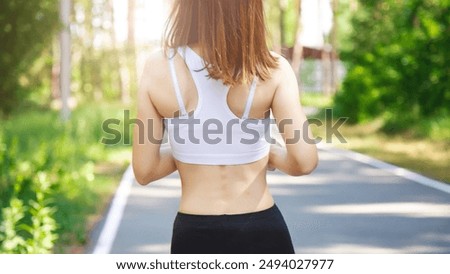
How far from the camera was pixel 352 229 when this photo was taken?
7379 mm

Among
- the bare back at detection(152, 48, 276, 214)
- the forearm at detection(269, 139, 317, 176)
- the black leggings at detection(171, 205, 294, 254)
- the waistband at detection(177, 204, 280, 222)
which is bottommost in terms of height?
the black leggings at detection(171, 205, 294, 254)

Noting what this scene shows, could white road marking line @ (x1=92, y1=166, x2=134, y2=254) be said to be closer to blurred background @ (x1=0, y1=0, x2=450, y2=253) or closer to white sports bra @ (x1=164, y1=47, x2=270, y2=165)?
blurred background @ (x1=0, y1=0, x2=450, y2=253)

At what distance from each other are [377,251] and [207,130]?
3498 millimetres

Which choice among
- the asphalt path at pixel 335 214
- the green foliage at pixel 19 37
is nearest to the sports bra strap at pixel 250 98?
the asphalt path at pixel 335 214

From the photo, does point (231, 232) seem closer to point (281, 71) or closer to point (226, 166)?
point (226, 166)

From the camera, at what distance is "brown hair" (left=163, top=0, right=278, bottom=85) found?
2797 millimetres

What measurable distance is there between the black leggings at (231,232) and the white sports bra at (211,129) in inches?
6.1

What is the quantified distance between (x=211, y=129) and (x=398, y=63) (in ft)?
46.0

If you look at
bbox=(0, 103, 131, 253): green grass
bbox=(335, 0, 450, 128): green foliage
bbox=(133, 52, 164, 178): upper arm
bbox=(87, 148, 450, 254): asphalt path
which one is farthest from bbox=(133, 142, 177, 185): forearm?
bbox=(335, 0, 450, 128): green foliage

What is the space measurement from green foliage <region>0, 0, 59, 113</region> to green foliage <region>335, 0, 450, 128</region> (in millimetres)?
5373

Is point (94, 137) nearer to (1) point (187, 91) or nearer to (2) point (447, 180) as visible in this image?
(2) point (447, 180)

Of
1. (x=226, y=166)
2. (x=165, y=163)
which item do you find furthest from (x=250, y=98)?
(x=165, y=163)

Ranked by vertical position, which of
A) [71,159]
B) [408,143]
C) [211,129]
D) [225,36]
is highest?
[225,36]

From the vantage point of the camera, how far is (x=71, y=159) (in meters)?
9.98
